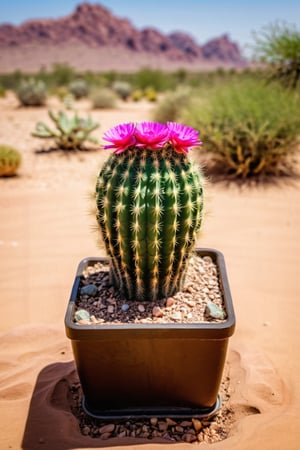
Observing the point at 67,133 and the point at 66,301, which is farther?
the point at 67,133

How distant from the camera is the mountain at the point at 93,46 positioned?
72250 millimetres

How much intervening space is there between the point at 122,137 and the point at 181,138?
10.9 inches

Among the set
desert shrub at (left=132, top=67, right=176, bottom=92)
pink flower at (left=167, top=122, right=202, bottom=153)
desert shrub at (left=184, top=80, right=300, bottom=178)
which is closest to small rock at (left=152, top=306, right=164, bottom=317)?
pink flower at (left=167, top=122, right=202, bottom=153)

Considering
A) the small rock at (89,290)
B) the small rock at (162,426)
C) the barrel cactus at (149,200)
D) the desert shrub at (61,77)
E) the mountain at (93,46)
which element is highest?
the mountain at (93,46)

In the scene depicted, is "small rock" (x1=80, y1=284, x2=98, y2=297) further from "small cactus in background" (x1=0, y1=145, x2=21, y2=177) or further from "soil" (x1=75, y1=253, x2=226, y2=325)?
"small cactus in background" (x1=0, y1=145, x2=21, y2=177)

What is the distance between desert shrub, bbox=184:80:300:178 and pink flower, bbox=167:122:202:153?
11.6 feet

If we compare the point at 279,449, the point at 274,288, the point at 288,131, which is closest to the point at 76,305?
the point at 279,449

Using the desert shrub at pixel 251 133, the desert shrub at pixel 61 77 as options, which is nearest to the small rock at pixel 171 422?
the desert shrub at pixel 251 133

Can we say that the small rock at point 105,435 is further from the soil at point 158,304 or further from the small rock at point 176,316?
the small rock at point 176,316

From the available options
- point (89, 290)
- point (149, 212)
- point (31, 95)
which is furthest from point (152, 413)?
point (31, 95)

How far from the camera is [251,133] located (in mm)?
5230

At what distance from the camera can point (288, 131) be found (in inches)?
220

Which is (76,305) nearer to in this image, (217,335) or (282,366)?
(217,335)

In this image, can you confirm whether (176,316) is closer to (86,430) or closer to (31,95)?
(86,430)
